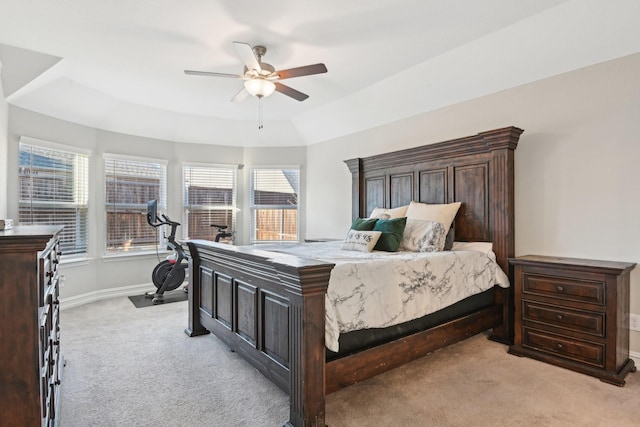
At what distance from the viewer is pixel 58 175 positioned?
14.1 ft

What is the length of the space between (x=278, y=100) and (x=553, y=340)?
410 cm

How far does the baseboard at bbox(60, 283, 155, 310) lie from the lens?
14.1 feet

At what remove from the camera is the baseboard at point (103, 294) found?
4.30 m

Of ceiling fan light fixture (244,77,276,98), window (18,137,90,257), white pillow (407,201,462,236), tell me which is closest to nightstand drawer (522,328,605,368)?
white pillow (407,201,462,236)

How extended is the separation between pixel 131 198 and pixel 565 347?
557 cm

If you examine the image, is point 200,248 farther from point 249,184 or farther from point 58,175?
point 249,184

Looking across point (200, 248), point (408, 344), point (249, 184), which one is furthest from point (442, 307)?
point (249, 184)

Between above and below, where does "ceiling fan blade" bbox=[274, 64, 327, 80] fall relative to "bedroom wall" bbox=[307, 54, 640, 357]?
above

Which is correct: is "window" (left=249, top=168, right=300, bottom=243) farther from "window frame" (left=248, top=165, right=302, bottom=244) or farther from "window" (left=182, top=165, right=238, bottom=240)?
"window" (left=182, top=165, right=238, bottom=240)

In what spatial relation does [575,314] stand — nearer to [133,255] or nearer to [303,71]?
[303,71]

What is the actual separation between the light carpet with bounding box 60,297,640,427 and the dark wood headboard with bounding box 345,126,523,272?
3.56 ft

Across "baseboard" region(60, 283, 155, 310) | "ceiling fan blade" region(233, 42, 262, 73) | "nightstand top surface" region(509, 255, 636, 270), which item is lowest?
"baseboard" region(60, 283, 155, 310)

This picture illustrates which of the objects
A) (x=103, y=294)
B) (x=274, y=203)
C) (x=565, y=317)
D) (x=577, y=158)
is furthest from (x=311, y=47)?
(x=103, y=294)

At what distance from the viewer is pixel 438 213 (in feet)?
11.8
